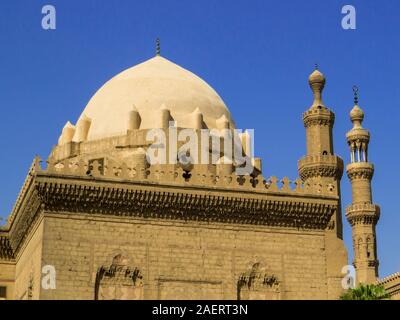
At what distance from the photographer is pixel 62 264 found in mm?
17422

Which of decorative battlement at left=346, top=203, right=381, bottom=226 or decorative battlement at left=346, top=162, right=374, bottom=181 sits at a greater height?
decorative battlement at left=346, top=162, right=374, bottom=181

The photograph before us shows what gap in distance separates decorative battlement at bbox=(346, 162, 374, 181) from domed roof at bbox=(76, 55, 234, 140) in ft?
37.9

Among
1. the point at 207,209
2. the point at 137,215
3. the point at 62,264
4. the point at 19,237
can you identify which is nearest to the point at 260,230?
the point at 207,209

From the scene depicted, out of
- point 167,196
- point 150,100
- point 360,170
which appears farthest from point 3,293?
point 360,170

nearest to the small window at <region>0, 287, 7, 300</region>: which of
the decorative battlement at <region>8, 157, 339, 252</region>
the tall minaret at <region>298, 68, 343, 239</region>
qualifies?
the decorative battlement at <region>8, 157, 339, 252</region>

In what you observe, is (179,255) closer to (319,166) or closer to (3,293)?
(3,293)

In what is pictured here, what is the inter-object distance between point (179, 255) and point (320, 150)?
463 inches

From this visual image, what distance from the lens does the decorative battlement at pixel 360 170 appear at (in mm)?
33741

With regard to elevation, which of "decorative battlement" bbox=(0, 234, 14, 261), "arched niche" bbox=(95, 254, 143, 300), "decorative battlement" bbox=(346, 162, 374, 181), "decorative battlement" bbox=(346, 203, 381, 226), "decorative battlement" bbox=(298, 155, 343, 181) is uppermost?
"decorative battlement" bbox=(346, 162, 374, 181)

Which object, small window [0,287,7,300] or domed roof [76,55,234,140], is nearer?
small window [0,287,7,300]

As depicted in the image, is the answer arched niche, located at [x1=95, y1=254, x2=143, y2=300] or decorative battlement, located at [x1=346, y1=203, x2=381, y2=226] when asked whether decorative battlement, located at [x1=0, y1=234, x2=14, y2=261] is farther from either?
decorative battlement, located at [x1=346, y1=203, x2=381, y2=226]

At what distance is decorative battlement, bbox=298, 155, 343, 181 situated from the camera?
2848 centimetres

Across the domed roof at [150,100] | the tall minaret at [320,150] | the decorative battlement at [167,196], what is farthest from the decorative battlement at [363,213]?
the decorative battlement at [167,196]

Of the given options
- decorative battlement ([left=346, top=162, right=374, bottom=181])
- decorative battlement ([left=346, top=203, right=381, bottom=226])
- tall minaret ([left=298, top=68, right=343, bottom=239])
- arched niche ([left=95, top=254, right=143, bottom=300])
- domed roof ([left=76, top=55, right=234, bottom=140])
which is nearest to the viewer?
arched niche ([left=95, top=254, right=143, bottom=300])
